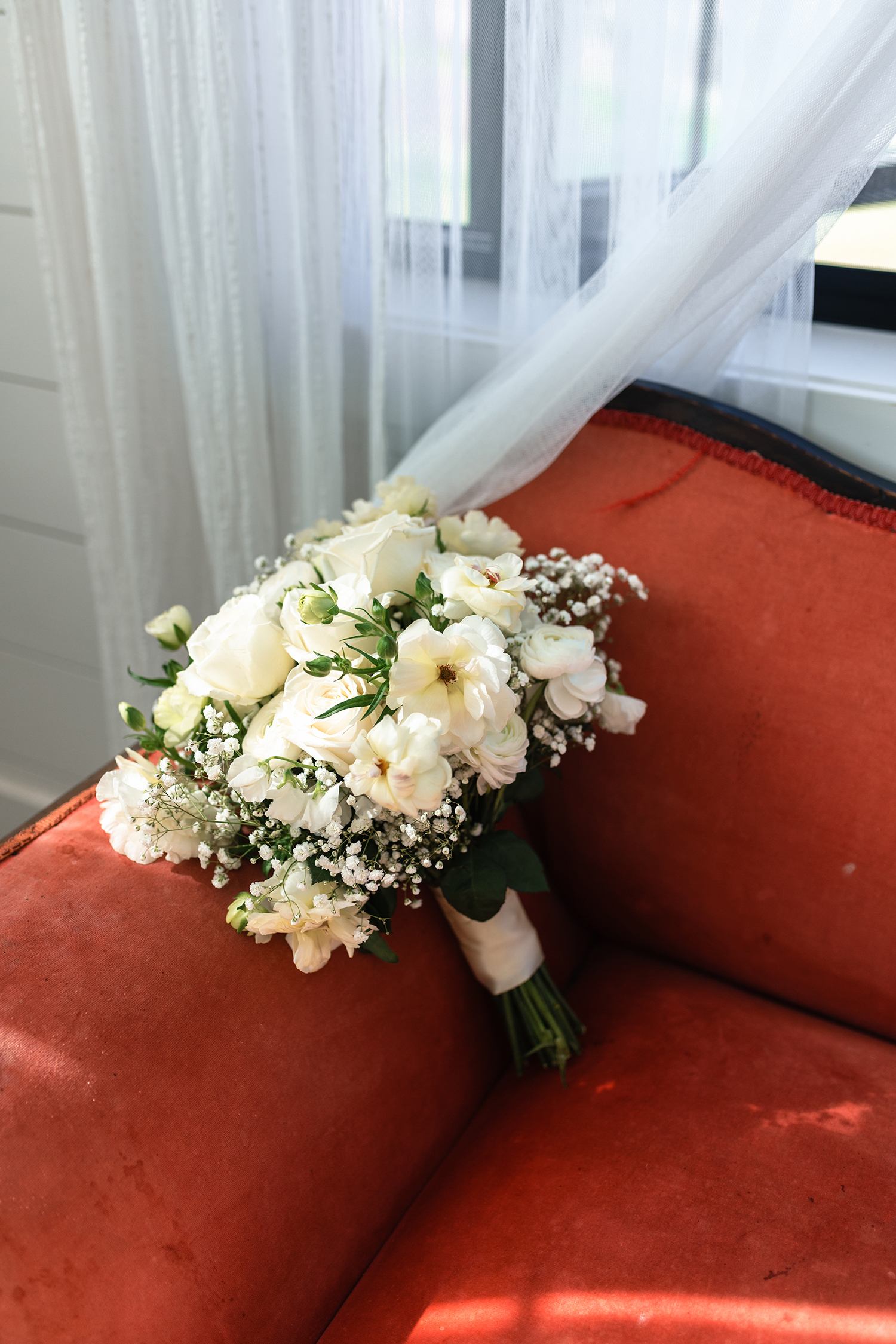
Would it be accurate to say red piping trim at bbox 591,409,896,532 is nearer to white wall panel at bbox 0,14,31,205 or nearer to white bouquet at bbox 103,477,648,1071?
white bouquet at bbox 103,477,648,1071

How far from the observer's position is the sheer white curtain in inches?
34.3

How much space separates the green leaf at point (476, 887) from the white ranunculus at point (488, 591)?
0.21 meters

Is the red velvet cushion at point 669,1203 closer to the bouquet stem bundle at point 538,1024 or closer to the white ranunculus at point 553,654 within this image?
the bouquet stem bundle at point 538,1024

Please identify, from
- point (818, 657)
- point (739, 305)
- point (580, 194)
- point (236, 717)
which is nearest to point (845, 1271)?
point (818, 657)

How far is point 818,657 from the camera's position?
3.09ft

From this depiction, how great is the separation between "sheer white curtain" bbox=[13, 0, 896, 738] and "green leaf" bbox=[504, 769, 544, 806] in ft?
1.08

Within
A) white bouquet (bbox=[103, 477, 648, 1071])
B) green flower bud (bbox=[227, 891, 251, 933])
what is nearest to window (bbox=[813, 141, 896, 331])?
white bouquet (bbox=[103, 477, 648, 1071])

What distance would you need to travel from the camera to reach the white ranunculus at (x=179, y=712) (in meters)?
0.84

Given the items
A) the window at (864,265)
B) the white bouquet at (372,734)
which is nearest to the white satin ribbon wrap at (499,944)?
the white bouquet at (372,734)

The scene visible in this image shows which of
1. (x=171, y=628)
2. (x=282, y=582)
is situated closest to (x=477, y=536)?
(x=282, y=582)

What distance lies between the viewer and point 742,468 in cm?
99

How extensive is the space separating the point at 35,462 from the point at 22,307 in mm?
226

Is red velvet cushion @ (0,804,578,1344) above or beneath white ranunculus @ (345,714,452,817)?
beneath

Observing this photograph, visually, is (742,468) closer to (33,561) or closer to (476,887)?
(476,887)
